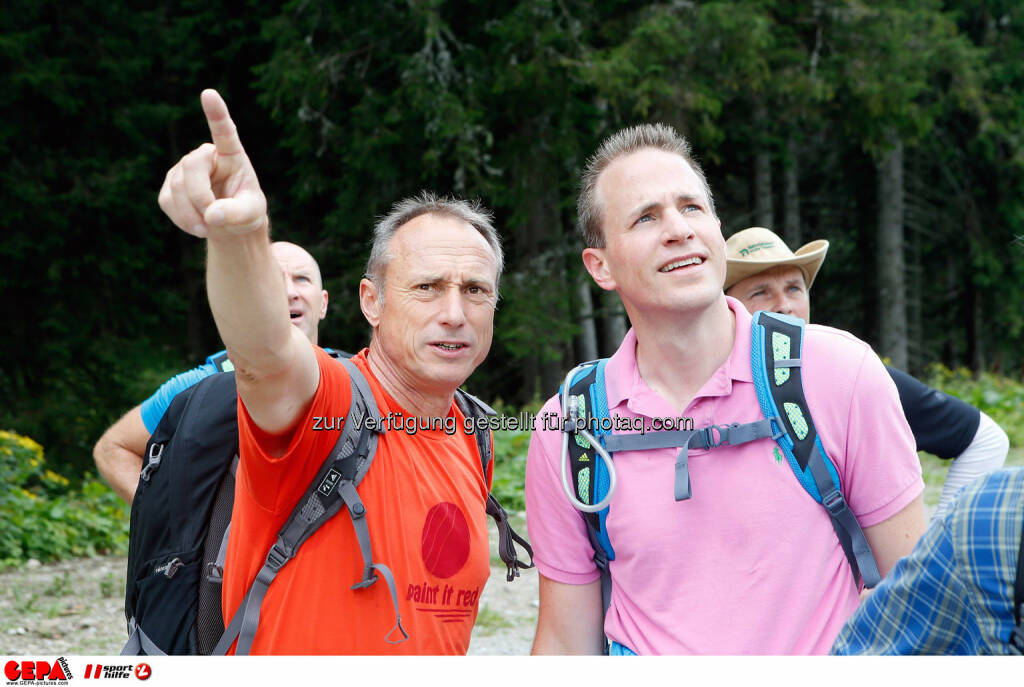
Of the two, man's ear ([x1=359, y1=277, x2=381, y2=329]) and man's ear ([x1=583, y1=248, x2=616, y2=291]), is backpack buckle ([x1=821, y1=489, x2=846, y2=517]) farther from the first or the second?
man's ear ([x1=359, y1=277, x2=381, y2=329])

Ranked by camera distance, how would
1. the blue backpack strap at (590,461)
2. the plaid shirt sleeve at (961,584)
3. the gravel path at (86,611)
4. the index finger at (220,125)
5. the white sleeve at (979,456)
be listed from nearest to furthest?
the plaid shirt sleeve at (961,584), the index finger at (220,125), the blue backpack strap at (590,461), the white sleeve at (979,456), the gravel path at (86,611)

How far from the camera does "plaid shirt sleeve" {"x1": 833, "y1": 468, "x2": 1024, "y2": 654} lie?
1.34 metres

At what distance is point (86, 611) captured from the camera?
6.39 metres

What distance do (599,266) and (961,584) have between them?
1.66 metres

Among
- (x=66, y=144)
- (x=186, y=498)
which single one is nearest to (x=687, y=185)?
(x=186, y=498)

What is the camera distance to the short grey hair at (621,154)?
2865 millimetres

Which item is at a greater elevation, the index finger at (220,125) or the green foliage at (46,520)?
the index finger at (220,125)

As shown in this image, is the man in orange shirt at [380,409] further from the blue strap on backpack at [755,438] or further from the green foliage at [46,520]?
the green foliage at [46,520]

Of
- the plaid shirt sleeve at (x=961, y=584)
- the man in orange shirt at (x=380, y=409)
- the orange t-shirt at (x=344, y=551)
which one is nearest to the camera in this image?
the plaid shirt sleeve at (x=961, y=584)

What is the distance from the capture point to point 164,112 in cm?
1536

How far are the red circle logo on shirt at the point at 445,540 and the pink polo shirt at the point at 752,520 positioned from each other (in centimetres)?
40
